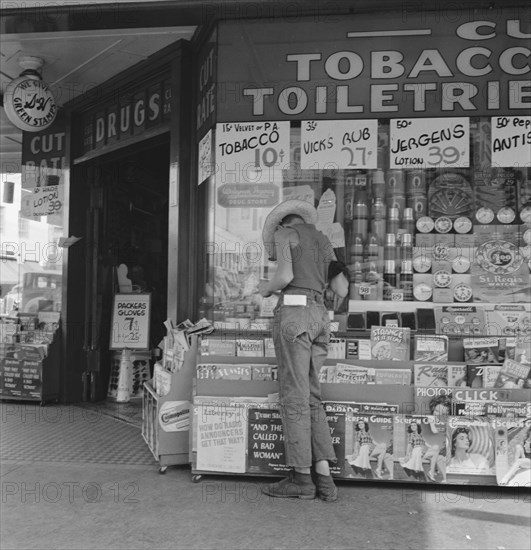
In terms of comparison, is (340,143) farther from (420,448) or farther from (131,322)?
(131,322)

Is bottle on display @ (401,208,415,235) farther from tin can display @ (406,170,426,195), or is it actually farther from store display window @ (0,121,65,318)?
store display window @ (0,121,65,318)

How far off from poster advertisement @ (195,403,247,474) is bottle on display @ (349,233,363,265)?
150 centimetres

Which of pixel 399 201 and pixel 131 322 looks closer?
pixel 399 201

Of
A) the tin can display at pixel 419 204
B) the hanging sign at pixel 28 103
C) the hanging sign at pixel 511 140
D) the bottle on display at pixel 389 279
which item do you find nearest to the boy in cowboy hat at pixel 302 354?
the bottle on display at pixel 389 279

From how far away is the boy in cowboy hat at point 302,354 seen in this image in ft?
11.5

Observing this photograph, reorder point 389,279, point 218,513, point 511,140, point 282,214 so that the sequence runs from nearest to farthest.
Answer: point 218,513 → point 282,214 → point 511,140 → point 389,279

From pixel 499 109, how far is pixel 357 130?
1.03 metres

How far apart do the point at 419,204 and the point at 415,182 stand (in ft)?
0.57

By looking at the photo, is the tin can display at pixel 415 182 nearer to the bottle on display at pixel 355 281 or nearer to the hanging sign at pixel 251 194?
the bottle on display at pixel 355 281

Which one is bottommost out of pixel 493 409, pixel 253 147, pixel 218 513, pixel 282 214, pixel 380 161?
pixel 218 513

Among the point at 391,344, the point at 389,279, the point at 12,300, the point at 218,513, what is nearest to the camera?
the point at 218,513

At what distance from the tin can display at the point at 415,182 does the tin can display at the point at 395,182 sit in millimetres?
39

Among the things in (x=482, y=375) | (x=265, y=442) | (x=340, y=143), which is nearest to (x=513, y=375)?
(x=482, y=375)

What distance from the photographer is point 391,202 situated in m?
4.57
